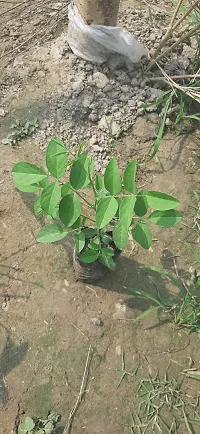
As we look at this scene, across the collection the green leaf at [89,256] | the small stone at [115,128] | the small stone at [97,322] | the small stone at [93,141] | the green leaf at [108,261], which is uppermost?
the small stone at [115,128]

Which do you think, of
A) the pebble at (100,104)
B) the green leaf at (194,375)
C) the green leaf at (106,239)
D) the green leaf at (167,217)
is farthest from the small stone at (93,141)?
the green leaf at (194,375)

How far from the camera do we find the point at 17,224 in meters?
2.16

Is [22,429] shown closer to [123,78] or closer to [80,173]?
[80,173]

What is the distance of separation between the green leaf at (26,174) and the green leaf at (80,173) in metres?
0.10

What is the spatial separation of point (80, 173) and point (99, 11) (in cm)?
128

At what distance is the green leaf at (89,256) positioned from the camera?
5.71ft

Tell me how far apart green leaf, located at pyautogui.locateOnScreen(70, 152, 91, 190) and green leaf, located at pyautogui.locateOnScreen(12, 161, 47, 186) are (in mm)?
101

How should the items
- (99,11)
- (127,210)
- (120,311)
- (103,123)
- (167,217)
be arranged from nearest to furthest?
(127,210)
(167,217)
(120,311)
(99,11)
(103,123)

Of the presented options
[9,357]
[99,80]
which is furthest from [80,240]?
[99,80]

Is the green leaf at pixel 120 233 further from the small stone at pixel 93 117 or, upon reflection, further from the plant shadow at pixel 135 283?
the small stone at pixel 93 117

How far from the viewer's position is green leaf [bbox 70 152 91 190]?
4.76ft

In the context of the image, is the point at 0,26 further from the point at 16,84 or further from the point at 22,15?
the point at 16,84

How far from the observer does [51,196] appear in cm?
145

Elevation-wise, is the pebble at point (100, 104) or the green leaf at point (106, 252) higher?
the pebble at point (100, 104)
